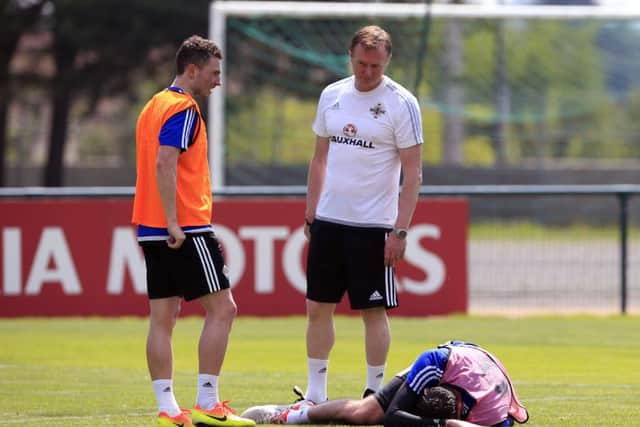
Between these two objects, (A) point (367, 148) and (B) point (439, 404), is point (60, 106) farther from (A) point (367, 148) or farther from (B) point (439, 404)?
(B) point (439, 404)

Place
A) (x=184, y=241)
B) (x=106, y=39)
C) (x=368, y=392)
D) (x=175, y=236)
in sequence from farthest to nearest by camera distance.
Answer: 1. (x=106, y=39)
2. (x=368, y=392)
3. (x=184, y=241)
4. (x=175, y=236)

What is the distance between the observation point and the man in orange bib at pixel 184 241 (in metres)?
7.52

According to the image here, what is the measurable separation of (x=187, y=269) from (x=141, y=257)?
7.51 m

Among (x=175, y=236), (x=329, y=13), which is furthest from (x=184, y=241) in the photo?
(x=329, y=13)

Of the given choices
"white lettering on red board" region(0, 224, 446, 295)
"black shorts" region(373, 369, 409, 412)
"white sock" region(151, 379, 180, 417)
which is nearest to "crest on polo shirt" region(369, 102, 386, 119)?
"black shorts" region(373, 369, 409, 412)

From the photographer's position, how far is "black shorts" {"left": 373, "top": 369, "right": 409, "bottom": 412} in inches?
295

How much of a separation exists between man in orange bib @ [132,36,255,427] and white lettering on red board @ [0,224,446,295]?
284 inches

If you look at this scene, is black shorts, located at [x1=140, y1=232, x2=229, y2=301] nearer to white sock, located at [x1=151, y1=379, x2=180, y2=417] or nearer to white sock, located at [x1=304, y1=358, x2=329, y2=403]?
white sock, located at [x1=151, y1=379, x2=180, y2=417]

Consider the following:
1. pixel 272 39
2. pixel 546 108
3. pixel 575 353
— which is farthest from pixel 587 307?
pixel 546 108

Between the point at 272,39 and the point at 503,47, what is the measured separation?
6072mm

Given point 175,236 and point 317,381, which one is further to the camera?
point 317,381

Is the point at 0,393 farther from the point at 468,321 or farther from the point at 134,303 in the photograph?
the point at 468,321

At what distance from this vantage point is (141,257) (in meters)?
15.0

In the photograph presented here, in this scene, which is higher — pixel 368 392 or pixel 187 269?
pixel 187 269
